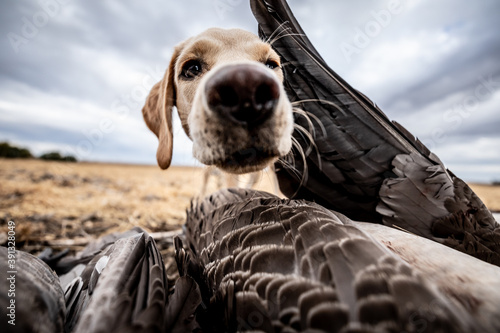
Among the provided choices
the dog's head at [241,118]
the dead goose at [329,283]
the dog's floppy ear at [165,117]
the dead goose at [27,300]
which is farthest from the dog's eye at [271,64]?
the dead goose at [27,300]

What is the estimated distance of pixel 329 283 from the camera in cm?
70

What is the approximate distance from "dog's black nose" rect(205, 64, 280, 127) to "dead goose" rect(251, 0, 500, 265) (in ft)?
1.03

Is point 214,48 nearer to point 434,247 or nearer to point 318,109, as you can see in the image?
point 318,109

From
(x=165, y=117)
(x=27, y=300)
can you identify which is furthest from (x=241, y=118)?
(x=165, y=117)

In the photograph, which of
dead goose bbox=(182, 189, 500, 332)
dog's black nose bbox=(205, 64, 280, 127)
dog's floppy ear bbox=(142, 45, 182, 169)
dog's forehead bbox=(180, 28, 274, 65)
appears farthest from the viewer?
dog's floppy ear bbox=(142, 45, 182, 169)

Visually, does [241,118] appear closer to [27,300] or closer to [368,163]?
[368,163]

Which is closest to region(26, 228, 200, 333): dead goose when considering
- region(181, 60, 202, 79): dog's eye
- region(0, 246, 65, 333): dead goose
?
region(0, 246, 65, 333): dead goose

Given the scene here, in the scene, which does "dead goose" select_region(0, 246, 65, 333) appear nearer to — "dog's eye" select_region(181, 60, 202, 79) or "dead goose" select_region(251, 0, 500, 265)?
"dead goose" select_region(251, 0, 500, 265)

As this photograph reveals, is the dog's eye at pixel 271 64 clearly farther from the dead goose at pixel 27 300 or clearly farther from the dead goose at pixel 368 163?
the dead goose at pixel 27 300

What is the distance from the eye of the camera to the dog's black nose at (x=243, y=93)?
101 cm

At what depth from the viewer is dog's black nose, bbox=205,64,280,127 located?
1.01 meters

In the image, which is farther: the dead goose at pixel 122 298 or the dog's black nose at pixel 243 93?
the dog's black nose at pixel 243 93

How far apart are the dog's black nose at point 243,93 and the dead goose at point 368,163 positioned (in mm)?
313

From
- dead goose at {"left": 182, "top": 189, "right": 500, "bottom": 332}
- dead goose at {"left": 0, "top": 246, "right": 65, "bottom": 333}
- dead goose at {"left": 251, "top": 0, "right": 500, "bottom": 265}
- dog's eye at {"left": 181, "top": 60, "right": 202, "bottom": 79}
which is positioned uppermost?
dog's eye at {"left": 181, "top": 60, "right": 202, "bottom": 79}
